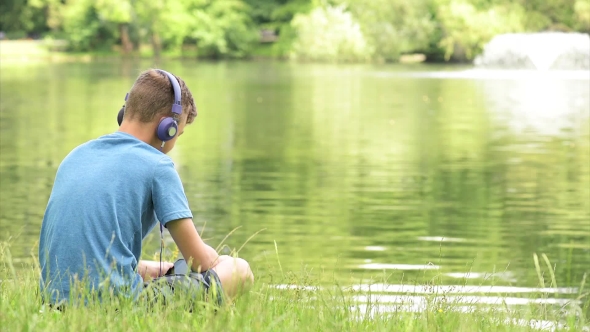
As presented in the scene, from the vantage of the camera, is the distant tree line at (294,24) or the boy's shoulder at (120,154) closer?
the boy's shoulder at (120,154)

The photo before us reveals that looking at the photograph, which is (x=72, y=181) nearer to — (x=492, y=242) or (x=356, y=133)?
(x=492, y=242)

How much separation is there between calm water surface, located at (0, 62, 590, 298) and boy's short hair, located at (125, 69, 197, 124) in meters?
1.05

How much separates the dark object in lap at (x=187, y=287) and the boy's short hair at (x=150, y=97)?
542 mm

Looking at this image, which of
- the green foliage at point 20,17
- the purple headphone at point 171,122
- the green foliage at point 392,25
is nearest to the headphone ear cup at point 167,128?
the purple headphone at point 171,122

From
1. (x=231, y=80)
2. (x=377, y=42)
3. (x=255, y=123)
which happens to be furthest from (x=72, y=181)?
(x=377, y=42)

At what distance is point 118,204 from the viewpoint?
12.3 feet

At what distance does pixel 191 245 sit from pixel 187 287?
0.46 feet

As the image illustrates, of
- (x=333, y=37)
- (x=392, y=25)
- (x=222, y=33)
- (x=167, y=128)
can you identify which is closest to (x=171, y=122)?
(x=167, y=128)

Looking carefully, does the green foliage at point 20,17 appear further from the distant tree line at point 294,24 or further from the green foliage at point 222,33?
the green foliage at point 222,33

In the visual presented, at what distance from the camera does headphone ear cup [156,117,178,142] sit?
3811 millimetres

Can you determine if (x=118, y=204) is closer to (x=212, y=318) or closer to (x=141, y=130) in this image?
(x=141, y=130)

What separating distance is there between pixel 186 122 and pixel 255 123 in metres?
15.8

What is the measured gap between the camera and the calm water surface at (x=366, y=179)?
7629 millimetres

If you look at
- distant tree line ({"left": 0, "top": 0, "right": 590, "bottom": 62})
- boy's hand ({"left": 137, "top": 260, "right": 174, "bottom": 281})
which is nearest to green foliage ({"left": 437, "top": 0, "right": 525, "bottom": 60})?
distant tree line ({"left": 0, "top": 0, "right": 590, "bottom": 62})
